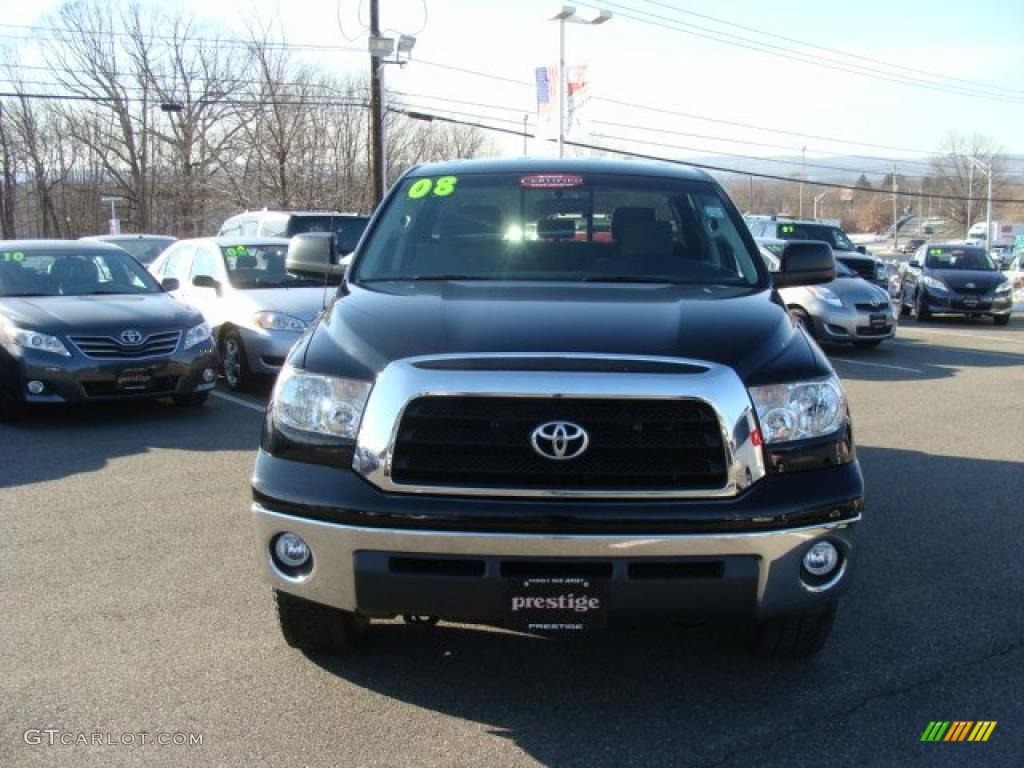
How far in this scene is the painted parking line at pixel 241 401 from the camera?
376 inches

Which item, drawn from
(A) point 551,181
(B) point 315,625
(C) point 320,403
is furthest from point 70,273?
(C) point 320,403

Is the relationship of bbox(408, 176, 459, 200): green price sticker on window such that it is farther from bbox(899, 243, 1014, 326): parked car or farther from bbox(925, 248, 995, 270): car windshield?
bbox(925, 248, 995, 270): car windshield

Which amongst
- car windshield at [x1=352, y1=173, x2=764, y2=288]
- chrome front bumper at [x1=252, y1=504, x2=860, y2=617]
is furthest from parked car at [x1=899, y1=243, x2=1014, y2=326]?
chrome front bumper at [x1=252, y1=504, x2=860, y2=617]

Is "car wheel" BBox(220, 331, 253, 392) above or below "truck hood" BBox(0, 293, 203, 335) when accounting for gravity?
below

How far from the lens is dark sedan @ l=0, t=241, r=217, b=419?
8445 millimetres

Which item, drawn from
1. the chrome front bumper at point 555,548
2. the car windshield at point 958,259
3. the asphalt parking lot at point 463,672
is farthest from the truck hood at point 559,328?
the car windshield at point 958,259

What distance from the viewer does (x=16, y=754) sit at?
309cm

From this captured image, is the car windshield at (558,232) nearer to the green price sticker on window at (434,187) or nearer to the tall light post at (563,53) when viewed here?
the green price sticker on window at (434,187)

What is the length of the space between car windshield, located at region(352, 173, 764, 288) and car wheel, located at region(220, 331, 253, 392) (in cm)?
579

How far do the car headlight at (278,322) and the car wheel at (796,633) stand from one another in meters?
7.11

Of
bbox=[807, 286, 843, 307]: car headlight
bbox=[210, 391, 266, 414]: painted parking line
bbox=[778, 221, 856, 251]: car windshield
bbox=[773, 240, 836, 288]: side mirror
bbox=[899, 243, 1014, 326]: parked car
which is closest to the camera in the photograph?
bbox=[773, 240, 836, 288]: side mirror

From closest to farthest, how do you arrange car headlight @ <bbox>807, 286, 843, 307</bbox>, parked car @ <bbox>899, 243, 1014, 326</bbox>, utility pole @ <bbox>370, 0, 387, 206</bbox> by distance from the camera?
1. car headlight @ <bbox>807, 286, 843, 307</bbox>
2. parked car @ <bbox>899, 243, 1014, 326</bbox>
3. utility pole @ <bbox>370, 0, 387, 206</bbox>

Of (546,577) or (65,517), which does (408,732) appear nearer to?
(546,577)

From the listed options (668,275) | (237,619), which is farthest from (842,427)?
(237,619)
